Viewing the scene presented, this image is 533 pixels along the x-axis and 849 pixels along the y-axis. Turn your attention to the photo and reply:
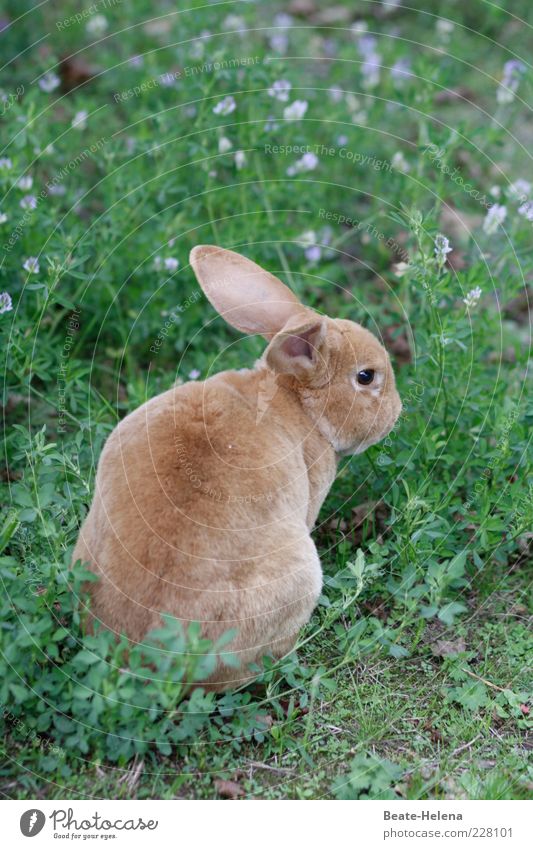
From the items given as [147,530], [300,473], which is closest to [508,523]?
[300,473]

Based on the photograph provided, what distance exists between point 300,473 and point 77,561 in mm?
1061

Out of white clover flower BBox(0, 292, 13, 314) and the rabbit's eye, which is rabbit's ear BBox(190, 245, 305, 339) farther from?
white clover flower BBox(0, 292, 13, 314)

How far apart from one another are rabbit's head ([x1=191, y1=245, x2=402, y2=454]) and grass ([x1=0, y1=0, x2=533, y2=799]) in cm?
38

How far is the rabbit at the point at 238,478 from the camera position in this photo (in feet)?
11.9

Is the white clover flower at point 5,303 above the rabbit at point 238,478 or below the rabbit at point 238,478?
above

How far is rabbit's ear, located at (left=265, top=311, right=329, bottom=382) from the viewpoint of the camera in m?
4.01

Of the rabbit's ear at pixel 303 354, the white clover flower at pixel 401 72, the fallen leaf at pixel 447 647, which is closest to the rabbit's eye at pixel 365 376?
the rabbit's ear at pixel 303 354

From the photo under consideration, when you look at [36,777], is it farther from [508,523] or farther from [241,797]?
[508,523]

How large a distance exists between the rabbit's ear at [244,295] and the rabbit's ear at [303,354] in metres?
0.16

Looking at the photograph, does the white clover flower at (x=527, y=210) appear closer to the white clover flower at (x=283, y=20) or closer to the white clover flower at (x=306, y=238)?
the white clover flower at (x=306, y=238)

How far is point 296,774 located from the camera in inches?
151
